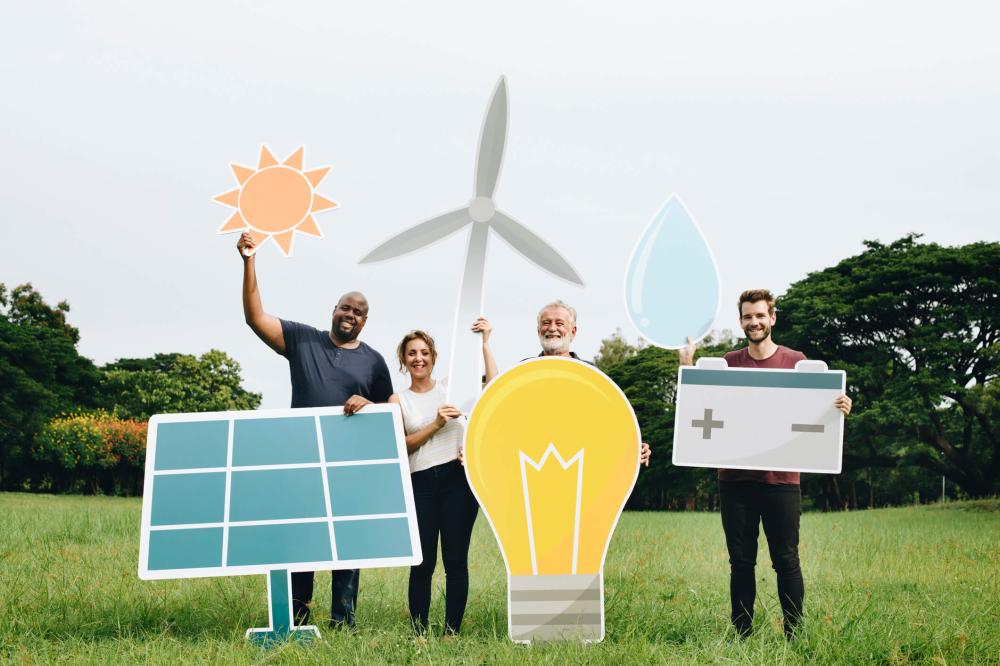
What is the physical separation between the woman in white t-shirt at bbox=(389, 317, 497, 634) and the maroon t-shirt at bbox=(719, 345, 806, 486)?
1658mm

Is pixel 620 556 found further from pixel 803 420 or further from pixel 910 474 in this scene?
pixel 910 474

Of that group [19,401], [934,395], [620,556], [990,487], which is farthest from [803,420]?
[19,401]

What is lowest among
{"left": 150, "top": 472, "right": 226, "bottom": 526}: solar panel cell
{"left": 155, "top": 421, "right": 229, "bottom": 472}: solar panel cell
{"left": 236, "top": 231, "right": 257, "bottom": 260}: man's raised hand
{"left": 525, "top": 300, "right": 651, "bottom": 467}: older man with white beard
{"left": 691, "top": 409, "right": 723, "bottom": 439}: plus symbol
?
{"left": 150, "top": 472, "right": 226, "bottom": 526}: solar panel cell

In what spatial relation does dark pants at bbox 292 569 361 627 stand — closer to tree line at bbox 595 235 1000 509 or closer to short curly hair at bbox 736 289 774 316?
short curly hair at bbox 736 289 774 316

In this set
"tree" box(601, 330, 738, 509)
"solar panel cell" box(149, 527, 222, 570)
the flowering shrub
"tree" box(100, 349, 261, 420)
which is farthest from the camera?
"tree" box(100, 349, 261, 420)

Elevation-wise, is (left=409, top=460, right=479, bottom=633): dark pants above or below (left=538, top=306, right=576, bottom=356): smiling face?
below

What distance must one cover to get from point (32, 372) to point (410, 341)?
3571 cm

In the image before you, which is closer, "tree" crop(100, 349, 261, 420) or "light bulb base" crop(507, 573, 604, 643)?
"light bulb base" crop(507, 573, 604, 643)

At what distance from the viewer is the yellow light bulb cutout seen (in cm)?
518

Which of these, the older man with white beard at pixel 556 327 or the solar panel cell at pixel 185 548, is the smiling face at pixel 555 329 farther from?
the solar panel cell at pixel 185 548

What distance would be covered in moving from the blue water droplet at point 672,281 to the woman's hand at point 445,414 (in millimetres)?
1376

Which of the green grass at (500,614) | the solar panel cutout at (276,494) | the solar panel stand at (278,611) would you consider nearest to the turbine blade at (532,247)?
the solar panel cutout at (276,494)

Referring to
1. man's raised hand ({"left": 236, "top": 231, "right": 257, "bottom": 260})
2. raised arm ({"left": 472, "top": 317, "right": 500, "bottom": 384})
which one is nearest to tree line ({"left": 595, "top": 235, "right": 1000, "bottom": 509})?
raised arm ({"left": 472, "top": 317, "right": 500, "bottom": 384})

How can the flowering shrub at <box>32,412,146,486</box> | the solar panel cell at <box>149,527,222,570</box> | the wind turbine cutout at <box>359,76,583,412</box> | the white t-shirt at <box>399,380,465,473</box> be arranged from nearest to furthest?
1. the solar panel cell at <box>149,527,222,570</box>
2. the white t-shirt at <box>399,380,465,473</box>
3. the wind turbine cutout at <box>359,76,583,412</box>
4. the flowering shrub at <box>32,412,146,486</box>
